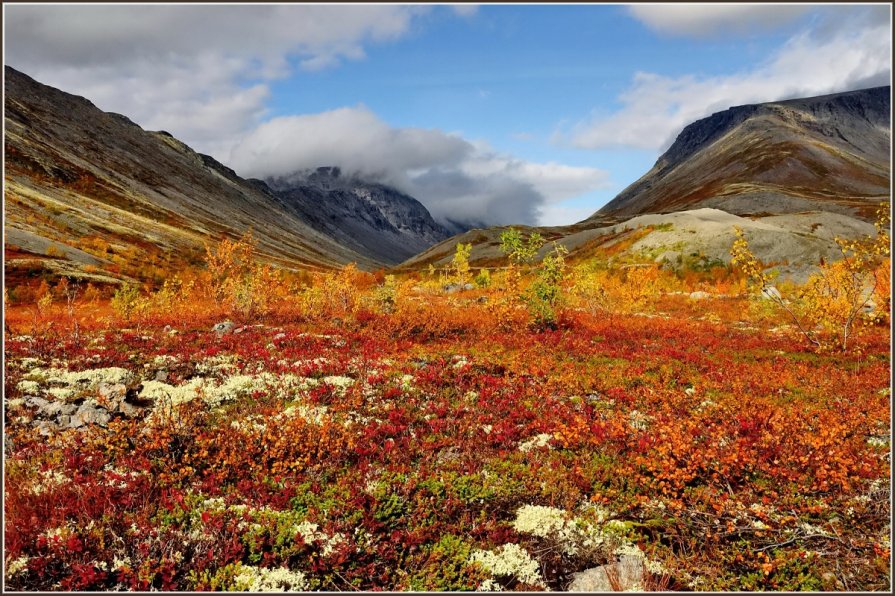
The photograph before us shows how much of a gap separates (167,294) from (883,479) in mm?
37471

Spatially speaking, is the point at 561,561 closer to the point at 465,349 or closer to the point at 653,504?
the point at 653,504

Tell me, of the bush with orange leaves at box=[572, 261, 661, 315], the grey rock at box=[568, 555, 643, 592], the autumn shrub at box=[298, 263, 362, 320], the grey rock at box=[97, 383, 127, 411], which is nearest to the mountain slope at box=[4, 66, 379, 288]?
the autumn shrub at box=[298, 263, 362, 320]

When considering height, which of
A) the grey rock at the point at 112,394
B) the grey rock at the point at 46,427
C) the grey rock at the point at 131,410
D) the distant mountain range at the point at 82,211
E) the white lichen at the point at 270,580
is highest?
the distant mountain range at the point at 82,211

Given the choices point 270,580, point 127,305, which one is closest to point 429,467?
point 270,580

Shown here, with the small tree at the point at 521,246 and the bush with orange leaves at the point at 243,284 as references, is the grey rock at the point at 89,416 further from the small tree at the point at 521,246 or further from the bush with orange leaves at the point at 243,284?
the small tree at the point at 521,246

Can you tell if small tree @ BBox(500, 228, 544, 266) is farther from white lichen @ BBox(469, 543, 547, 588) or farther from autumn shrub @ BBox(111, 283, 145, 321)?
white lichen @ BBox(469, 543, 547, 588)

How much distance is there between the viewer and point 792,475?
1042 centimetres

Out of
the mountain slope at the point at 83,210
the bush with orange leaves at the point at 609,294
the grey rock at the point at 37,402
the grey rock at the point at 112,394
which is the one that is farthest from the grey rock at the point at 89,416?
the mountain slope at the point at 83,210

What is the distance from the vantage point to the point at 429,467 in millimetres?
10875

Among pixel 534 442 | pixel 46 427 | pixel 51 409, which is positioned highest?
pixel 51 409

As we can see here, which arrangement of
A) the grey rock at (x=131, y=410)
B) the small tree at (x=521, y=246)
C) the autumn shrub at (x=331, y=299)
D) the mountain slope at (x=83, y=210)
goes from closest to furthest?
1. the grey rock at (x=131, y=410)
2. the autumn shrub at (x=331, y=299)
3. the small tree at (x=521, y=246)
4. the mountain slope at (x=83, y=210)

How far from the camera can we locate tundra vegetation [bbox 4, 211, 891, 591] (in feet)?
25.5

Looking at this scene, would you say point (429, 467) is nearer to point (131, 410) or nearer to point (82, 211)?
point (131, 410)

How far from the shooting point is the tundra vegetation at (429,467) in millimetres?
7785
